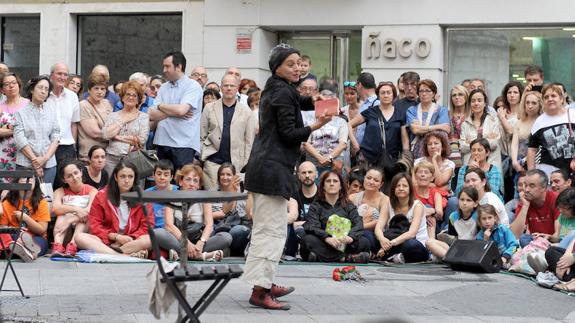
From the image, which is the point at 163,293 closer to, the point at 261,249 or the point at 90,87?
the point at 261,249

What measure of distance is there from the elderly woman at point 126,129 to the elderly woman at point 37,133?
677mm

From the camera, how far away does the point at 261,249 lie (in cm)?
892

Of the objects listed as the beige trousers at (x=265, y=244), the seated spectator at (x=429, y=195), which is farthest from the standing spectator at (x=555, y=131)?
the beige trousers at (x=265, y=244)

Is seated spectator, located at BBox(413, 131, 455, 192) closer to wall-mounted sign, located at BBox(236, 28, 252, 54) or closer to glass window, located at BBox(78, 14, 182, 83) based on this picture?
wall-mounted sign, located at BBox(236, 28, 252, 54)

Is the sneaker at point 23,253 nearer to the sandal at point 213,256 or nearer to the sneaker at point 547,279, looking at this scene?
the sandal at point 213,256

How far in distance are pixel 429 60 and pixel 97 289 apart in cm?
909

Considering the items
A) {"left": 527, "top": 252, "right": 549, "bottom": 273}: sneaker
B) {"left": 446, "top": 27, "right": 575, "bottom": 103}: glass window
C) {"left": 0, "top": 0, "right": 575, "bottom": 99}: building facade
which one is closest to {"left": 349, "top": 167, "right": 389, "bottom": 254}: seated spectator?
{"left": 527, "top": 252, "right": 549, "bottom": 273}: sneaker

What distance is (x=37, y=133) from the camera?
13.4 meters

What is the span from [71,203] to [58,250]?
670mm

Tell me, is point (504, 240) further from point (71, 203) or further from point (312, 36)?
point (312, 36)

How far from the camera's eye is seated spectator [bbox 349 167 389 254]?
12.9m

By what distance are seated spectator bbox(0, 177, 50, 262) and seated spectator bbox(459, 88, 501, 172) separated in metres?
5.01

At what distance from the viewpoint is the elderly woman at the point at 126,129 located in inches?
543

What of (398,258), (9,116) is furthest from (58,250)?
(398,258)
